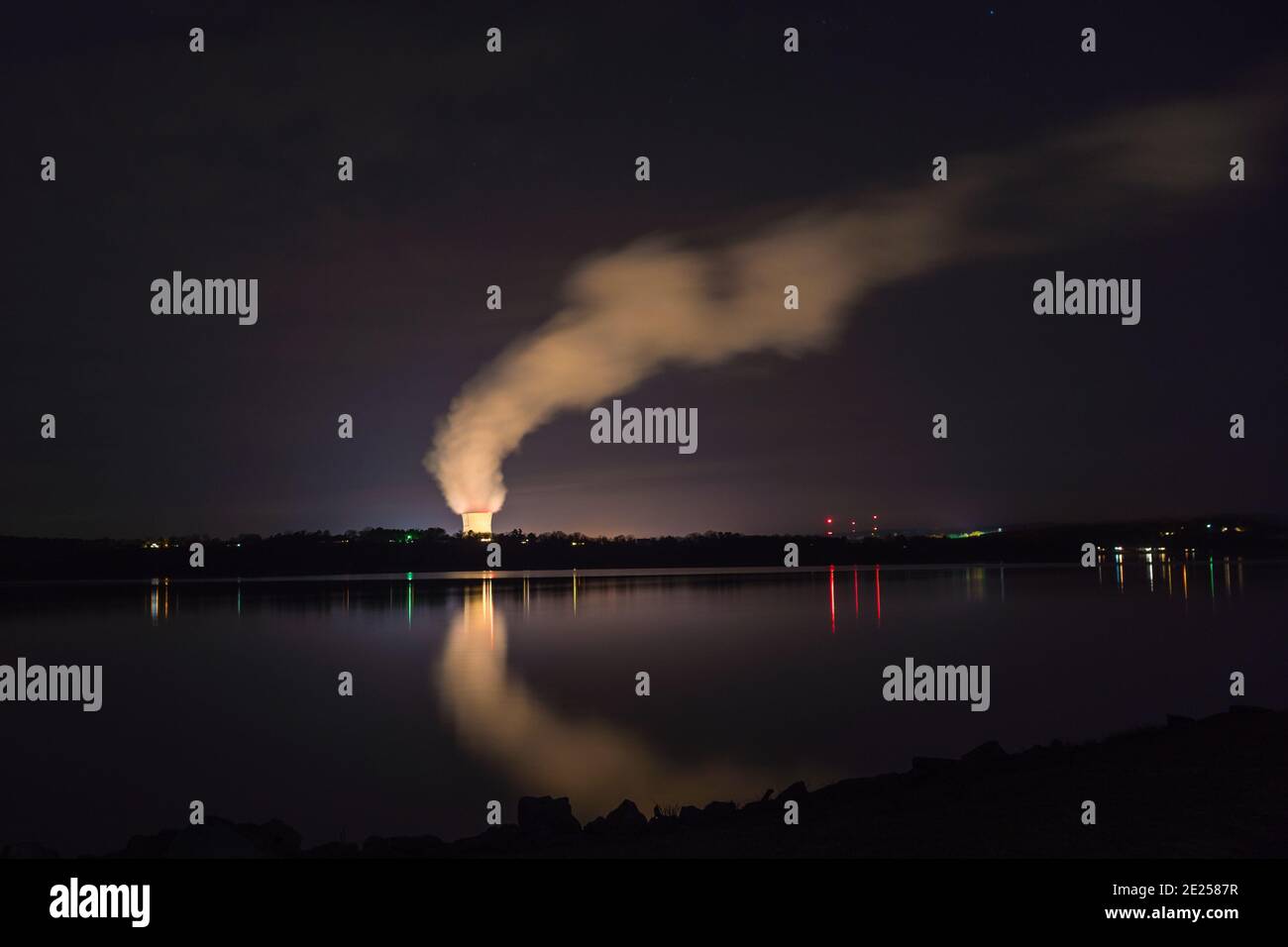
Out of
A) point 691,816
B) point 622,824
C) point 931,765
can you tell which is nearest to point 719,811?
point 691,816

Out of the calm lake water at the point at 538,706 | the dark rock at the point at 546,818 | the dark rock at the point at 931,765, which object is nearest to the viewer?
the dark rock at the point at 546,818

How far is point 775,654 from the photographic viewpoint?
4112 cm

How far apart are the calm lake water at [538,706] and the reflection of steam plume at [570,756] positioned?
0.09 meters

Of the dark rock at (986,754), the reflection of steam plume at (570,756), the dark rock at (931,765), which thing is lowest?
the reflection of steam plume at (570,756)

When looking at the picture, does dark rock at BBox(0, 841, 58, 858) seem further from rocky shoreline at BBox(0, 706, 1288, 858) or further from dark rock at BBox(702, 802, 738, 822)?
dark rock at BBox(702, 802, 738, 822)

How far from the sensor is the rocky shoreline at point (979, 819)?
10.5m

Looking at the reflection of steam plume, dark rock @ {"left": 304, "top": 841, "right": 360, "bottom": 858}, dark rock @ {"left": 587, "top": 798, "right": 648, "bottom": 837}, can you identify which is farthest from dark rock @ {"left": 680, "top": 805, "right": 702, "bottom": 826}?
dark rock @ {"left": 304, "top": 841, "right": 360, "bottom": 858}

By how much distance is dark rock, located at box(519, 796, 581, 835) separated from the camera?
14172mm

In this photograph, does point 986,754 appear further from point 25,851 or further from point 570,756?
point 25,851

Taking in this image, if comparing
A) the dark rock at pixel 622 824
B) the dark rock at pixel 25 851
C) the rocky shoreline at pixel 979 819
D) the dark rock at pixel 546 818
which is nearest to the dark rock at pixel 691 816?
the rocky shoreline at pixel 979 819

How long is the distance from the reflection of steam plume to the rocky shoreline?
389 cm

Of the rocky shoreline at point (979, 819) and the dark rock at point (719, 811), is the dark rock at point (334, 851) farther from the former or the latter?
the dark rock at point (719, 811)
